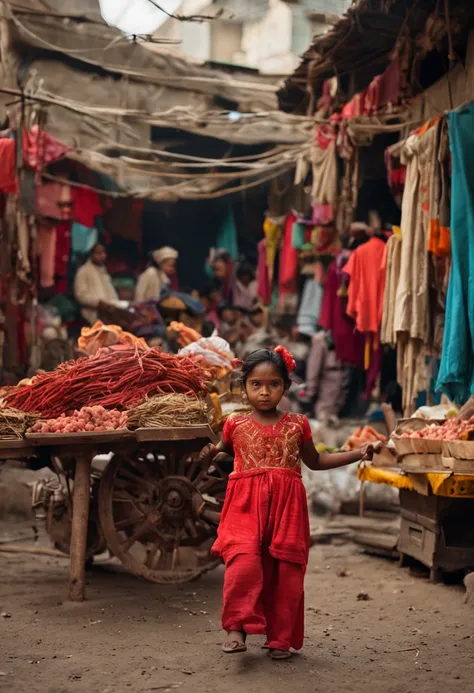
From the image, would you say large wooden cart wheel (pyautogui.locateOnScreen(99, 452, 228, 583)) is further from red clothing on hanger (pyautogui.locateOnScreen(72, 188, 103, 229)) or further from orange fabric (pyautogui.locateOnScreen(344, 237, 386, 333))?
red clothing on hanger (pyautogui.locateOnScreen(72, 188, 103, 229))

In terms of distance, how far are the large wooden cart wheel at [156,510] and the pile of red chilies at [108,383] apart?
54 cm

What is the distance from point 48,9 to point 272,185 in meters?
4.93

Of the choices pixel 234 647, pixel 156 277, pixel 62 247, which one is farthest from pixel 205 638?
pixel 156 277

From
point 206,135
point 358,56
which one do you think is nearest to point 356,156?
point 358,56

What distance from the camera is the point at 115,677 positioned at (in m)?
4.73

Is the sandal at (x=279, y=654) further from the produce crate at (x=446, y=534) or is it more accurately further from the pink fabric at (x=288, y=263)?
the pink fabric at (x=288, y=263)

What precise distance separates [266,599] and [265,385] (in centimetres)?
109

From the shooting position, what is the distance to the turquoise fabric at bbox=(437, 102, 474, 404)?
24.9 ft

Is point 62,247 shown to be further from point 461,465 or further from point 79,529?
point 461,465

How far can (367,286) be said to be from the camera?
37.8 ft

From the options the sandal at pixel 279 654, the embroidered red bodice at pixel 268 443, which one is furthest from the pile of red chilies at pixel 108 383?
the sandal at pixel 279 654

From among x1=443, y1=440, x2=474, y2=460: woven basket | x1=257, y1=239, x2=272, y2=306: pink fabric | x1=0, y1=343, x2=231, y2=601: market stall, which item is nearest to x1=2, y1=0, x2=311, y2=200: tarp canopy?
x1=257, y1=239, x2=272, y2=306: pink fabric

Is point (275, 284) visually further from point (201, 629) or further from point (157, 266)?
point (201, 629)

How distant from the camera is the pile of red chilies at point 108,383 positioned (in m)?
6.84
